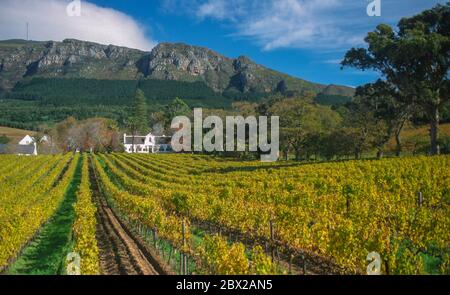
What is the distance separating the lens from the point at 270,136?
227ft

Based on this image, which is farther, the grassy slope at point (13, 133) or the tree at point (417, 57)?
the grassy slope at point (13, 133)

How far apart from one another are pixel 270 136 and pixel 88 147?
5836cm

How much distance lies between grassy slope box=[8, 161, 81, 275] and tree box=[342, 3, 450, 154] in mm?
28467

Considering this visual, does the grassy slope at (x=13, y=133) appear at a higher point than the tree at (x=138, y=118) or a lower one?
lower

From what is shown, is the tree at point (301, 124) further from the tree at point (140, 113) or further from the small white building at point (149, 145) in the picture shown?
the tree at point (140, 113)

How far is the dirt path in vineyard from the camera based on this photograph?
14188 millimetres

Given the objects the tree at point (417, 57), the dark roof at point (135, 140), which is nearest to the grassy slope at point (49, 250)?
the tree at point (417, 57)

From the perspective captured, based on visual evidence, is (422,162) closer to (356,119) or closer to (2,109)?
(356,119)

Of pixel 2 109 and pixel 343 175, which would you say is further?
pixel 2 109

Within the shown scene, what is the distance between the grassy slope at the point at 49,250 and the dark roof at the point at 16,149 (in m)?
90.0

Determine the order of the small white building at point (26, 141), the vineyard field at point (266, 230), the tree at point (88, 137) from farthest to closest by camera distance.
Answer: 1. the small white building at point (26, 141)
2. the tree at point (88, 137)
3. the vineyard field at point (266, 230)

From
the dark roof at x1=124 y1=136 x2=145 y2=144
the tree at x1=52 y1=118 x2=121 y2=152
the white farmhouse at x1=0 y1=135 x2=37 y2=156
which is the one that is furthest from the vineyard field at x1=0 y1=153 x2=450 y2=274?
the white farmhouse at x1=0 y1=135 x2=37 y2=156

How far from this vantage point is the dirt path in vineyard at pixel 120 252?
46.5 ft

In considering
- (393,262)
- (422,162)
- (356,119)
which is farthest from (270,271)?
(356,119)
